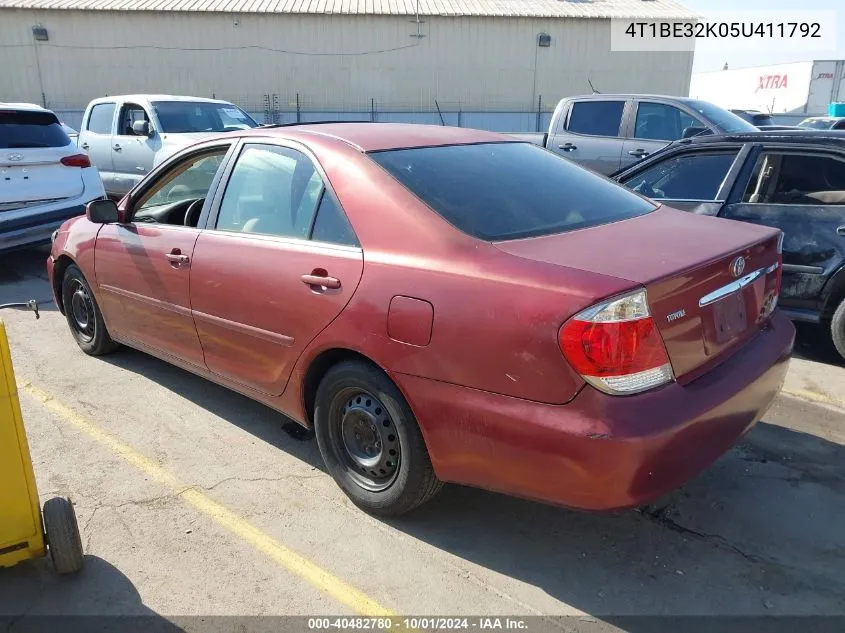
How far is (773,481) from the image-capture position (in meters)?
3.22

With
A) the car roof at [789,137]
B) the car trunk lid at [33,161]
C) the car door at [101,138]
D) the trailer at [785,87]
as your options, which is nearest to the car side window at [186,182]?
the car trunk lid at [33,161]

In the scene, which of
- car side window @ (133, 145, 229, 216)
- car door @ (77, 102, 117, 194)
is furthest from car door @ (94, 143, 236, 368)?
car door @ (77, 102, 117, 194)

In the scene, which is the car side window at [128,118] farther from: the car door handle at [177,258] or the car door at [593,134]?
the car door handle at [177,258]

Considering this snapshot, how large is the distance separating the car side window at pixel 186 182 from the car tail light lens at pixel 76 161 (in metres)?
3.51

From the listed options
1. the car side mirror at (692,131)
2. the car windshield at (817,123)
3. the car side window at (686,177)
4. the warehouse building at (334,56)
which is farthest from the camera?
the warehouse building at (334,56)

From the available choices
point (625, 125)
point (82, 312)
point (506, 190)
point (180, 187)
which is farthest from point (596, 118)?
point (82, 312)

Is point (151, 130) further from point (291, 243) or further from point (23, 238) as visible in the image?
point (291, 243)

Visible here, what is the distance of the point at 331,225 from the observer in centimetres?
291

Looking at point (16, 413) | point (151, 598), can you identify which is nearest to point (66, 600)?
point (151, 598)

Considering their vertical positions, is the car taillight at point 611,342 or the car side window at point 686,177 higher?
the car side window at point 686,177

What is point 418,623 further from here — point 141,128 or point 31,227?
point 141,128

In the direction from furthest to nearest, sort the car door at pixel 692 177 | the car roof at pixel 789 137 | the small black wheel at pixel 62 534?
the car door at pixel 692 177
the car roof at pixel 789 137
the small black wheel at pixel 62 534

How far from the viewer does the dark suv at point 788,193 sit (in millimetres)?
4516

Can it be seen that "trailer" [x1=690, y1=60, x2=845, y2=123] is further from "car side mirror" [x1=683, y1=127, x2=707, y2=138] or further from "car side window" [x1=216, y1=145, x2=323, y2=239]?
"car side window" [x1=216, y1=145, x2=323, y2=239]
